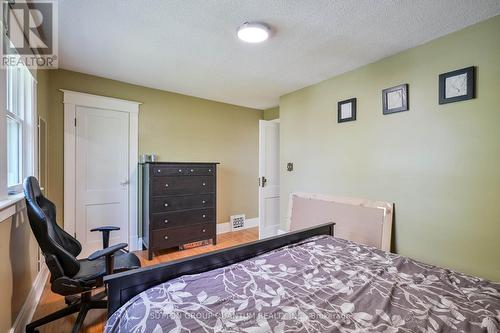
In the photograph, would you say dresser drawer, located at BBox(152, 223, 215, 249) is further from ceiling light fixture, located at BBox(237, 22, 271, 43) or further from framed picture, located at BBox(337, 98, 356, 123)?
ceiling light fixture, located at BBox(237, 22, 271, 43)

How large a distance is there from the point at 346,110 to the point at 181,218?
2559 mm

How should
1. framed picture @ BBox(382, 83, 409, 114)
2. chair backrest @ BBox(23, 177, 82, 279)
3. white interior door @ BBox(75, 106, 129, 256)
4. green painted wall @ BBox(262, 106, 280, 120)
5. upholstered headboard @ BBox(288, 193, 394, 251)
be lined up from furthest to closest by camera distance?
green painted wall @ BBox(262, 106, 280, 120) → white interior door @ BBox(75, 106, 129, 256) → upholstered headboard @ BBox(288, 193, 394, 251) → framed picture @ BBox(382, 83, 409, 114) → chair backrest @ BBox(23, 177, 82, 279)

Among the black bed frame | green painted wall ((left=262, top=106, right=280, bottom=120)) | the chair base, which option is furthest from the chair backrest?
green painted wall ((left=262, top=106, right=280, bottom=120))

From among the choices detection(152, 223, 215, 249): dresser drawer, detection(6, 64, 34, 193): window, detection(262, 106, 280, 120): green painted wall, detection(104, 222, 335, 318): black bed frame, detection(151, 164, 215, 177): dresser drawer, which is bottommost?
detection(152, 223, 215, 249): dresser drawer

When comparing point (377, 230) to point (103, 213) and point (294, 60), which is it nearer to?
point (294, 60)

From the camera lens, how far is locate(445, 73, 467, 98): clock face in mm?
1907

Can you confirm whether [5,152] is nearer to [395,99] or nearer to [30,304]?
[30,304]

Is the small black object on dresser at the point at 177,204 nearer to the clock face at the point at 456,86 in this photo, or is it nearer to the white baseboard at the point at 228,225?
the white baseboard at the point at 228,225

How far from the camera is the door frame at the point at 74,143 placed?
2.87m

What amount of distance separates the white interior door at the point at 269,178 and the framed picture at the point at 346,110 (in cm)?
129

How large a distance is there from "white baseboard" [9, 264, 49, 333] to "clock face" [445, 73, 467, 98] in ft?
12.0

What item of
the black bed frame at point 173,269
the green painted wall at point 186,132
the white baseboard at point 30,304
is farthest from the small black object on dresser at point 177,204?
the black bed frame at point 173,269

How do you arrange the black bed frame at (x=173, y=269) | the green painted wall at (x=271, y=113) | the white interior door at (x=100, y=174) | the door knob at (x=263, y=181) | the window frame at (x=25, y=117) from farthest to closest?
the green painted wall at (x=271, y=113), the door knob at (x=263, y=181), the white interior door at (x=100, y=174), the window frame at (x=25, y=117), the black bed frame at (x=173, y=269)

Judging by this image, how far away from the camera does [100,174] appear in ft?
10.2
